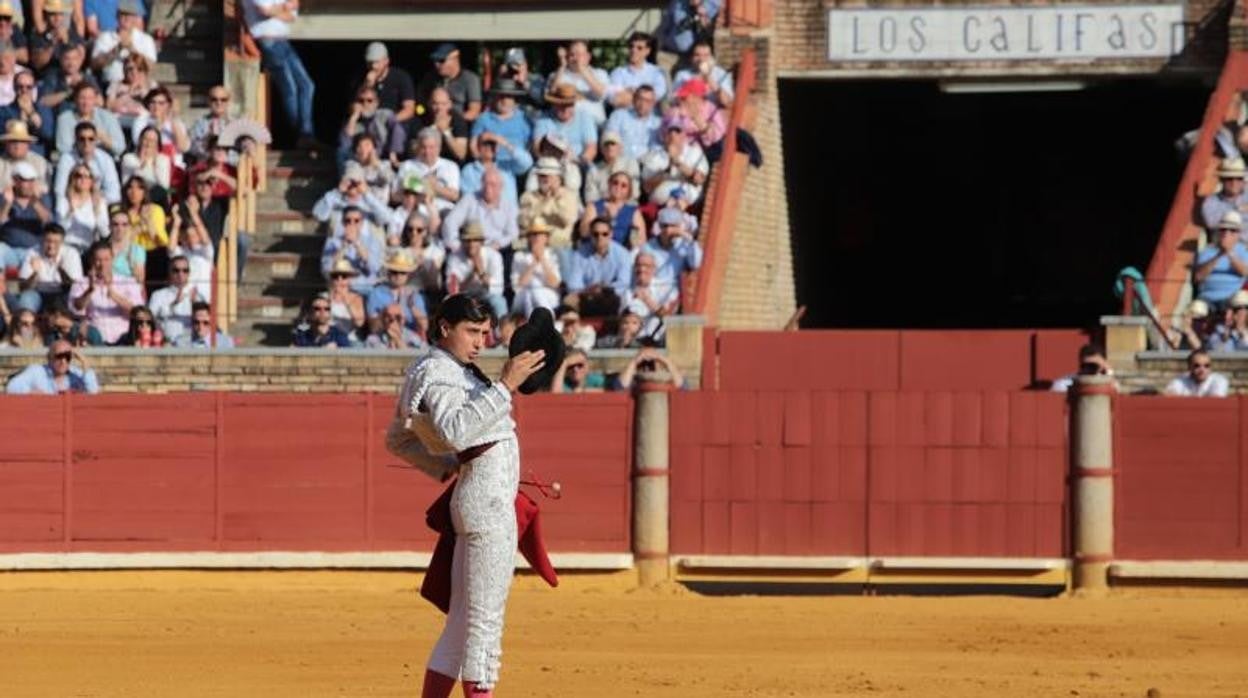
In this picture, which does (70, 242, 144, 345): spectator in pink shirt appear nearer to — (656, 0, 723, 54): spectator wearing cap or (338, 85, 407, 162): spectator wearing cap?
(338, 85, 407, 162): spectator wearing cap

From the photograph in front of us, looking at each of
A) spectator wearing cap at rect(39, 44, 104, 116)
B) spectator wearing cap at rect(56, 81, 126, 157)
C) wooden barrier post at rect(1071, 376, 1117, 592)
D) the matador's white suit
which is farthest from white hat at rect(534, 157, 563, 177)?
the matador's white suit

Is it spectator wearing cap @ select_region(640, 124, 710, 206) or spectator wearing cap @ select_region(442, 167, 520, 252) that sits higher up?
spectator wearing cap @ select_region(640, 124, 710, 206)

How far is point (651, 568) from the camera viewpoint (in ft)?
55.0

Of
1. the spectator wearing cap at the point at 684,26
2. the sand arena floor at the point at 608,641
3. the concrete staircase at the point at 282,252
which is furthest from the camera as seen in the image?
the spectator wearing cap at the point at 684,26

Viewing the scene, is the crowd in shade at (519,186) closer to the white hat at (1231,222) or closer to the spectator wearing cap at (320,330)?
the spectator wearing cap at (320,330)

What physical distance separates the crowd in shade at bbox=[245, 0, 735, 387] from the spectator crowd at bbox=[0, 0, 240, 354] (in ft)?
2.84

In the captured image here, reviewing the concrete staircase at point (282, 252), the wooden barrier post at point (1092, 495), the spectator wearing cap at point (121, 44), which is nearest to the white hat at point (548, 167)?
the concrete staircase at point (282, 252)

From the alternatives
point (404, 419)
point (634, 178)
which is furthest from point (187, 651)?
point (634, 178)

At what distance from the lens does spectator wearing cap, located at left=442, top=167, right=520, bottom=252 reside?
61.8 ft

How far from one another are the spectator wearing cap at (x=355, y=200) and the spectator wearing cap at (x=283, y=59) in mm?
1785

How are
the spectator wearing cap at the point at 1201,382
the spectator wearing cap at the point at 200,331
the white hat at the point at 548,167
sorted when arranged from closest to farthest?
the spectator wearing cap at the point at 1201,382 → the spectator wearing cap at the point at 200,331 → the white hat at the point at 548,167

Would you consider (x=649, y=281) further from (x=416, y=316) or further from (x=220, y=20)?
(x=220, y=20)

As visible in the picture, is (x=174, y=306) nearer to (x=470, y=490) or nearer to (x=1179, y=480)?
(x=1179, y=480)

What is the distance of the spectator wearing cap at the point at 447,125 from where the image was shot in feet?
64.8
